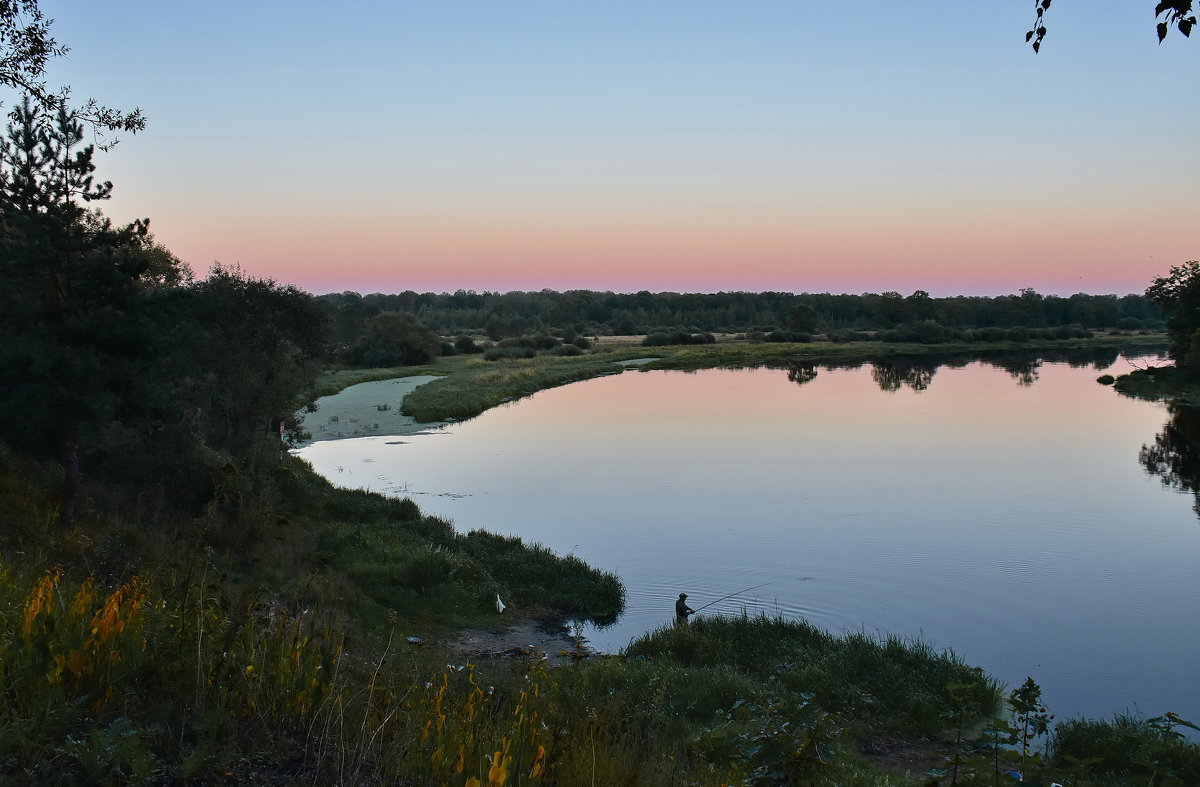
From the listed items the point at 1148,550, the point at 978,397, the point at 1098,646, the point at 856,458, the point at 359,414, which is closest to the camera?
the point at 1098,646

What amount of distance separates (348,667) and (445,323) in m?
129

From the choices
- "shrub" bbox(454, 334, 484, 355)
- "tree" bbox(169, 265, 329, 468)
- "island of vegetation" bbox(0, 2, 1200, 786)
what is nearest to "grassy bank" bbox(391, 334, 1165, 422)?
"shrub" bbox(454, 334, 484, 355)

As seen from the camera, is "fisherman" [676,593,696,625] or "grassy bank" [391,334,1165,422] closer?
"fisherman" [676,593,696,625]

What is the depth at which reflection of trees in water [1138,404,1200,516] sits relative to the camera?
70.4ft

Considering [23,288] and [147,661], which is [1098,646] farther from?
[23,288]

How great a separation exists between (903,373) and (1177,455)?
31.6m

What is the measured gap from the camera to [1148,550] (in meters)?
15.1

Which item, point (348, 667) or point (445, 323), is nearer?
point (348, 667)

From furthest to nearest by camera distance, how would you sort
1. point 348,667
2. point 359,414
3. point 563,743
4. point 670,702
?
point 359,414, point 670,702, point 348,667, point 563,743

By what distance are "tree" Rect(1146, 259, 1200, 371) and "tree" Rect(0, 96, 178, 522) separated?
46.0 meters

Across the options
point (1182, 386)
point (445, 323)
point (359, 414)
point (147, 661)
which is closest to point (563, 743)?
point (147, 661)

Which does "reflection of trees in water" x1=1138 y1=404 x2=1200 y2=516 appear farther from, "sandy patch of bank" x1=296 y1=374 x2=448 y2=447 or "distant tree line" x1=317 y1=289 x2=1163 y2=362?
"distant tree line" x1=317 y1=289 x2=1163 y2=362

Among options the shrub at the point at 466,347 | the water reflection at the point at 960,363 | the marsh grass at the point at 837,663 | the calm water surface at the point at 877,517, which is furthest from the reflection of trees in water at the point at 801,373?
the marsh grass at the point at 837,663

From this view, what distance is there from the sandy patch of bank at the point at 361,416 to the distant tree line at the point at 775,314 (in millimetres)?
49752
